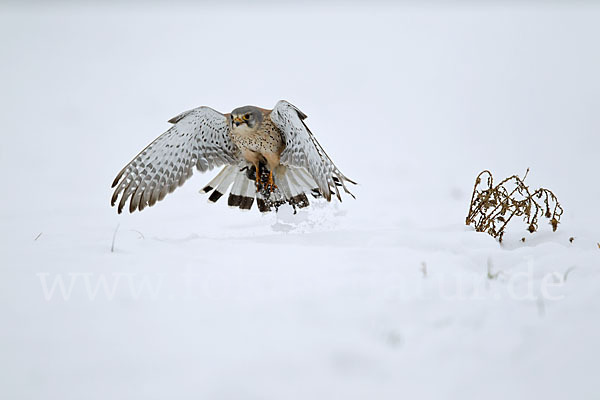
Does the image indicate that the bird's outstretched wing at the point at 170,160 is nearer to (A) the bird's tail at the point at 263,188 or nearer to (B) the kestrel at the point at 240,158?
(B) the kestrel at the point at 240,158

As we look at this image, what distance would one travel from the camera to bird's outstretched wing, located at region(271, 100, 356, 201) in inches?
141

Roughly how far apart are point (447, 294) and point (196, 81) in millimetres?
10871

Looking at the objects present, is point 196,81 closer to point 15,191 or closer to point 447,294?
point 15,191

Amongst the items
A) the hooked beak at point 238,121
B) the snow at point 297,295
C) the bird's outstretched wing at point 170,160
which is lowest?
the snow at point 297,295

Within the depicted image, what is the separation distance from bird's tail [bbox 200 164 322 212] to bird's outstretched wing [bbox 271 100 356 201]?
1.29ft

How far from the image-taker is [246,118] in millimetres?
3922

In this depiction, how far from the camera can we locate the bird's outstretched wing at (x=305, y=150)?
3580mm

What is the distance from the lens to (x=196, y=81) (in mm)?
12219

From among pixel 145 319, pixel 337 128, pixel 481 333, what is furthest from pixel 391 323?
pixel 337 128

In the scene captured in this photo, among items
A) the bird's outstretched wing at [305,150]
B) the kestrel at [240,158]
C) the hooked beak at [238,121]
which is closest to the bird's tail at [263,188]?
the kestrel at [240,158]

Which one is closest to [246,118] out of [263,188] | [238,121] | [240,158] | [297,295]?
[238,121]

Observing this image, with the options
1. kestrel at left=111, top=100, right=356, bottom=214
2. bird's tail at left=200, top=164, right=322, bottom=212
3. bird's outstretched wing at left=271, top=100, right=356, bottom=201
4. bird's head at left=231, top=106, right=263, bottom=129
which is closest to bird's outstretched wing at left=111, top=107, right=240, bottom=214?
kestrel at left=111, top=100, right=356, bottom=214

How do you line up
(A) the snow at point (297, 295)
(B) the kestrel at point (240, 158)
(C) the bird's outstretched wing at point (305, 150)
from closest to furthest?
(A) the snow at point (297, 295)
(C) the bird's outstretched wing at point (305, 150)
(B) the kestrel at point (240, 158)

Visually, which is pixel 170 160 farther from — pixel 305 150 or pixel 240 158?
pixel 305 150
